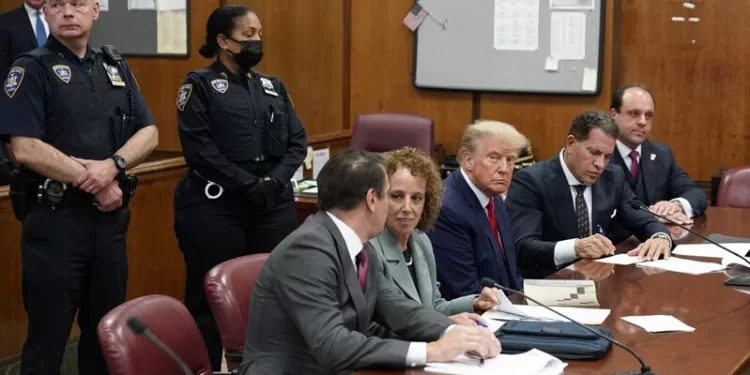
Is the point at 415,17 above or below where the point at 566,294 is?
above

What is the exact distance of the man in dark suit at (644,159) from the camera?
581 cm

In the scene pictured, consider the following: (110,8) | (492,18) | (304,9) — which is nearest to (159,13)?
(110,8)

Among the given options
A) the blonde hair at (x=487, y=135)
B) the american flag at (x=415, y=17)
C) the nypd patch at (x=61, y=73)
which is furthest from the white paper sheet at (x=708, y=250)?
the american flag at (x=415, y=17)

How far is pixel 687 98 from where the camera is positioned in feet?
23.5

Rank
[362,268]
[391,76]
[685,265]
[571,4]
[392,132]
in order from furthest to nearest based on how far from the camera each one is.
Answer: [391,76] < [571,4] < [392,132] < [685,265] < [362,268]

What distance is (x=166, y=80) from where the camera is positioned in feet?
26.9

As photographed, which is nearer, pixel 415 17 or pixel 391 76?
pixel 415 17

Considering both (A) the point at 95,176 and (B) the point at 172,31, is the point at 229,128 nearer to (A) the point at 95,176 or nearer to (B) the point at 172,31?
(A) the point at 95,176

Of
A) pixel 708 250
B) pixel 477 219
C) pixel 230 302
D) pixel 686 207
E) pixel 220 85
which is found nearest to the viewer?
pixel 230 302

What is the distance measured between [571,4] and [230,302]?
4420 millimetres

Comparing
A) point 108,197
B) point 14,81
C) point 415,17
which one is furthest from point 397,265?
point 415,17

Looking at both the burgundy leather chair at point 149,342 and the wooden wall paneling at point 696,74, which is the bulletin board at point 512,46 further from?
the burgundy leather chair at point 149,342

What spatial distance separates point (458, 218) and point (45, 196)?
4.71ft

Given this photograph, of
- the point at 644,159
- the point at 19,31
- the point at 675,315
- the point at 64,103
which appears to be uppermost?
the point at 19,31
